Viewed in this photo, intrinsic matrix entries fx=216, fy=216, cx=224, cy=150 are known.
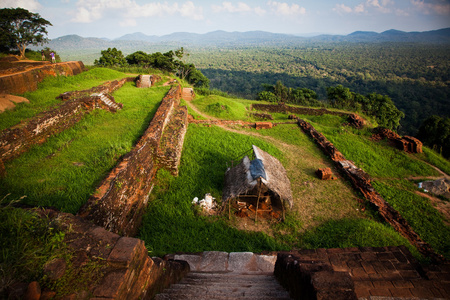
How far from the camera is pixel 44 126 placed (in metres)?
7.12

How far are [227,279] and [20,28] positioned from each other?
3099 cm

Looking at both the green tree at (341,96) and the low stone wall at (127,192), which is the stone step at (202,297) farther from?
the green tree at (341,96)

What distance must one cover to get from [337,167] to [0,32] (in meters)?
29.6

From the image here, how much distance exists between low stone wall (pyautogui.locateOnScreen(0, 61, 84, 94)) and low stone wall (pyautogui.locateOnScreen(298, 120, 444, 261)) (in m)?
14.7

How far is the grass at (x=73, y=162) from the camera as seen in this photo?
4.57m

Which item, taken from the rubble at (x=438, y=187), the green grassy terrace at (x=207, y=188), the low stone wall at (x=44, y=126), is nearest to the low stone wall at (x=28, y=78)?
the green grassy terrace at (x=207, y=188)

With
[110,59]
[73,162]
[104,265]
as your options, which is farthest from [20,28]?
[104,265]

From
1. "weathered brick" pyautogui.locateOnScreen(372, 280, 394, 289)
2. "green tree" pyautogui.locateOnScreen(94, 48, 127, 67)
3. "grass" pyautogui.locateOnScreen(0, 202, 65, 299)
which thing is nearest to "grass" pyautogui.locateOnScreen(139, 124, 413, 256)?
"weathered brick" pyautogui.locateOnScreen(372, 280, 394, 289)

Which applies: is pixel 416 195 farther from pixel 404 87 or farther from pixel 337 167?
pixel 404 87

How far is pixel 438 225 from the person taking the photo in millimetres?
6719

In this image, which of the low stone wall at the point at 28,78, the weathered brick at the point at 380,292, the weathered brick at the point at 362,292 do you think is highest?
the low stone wall at the point at 28,78

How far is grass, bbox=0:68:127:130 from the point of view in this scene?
7419mm

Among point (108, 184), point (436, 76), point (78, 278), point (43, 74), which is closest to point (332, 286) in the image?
point (78, 278)

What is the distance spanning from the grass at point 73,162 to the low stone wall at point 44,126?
216mm
